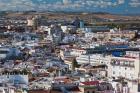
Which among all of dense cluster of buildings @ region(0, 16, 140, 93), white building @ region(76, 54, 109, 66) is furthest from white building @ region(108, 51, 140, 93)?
white building @ region(76, 54, 109, 66)

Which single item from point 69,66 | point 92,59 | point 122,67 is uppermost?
point 122,67

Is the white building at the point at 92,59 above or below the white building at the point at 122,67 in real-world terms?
below

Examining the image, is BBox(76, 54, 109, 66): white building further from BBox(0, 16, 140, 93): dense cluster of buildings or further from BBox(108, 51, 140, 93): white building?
BBox(108, 51, 140, 93): white building

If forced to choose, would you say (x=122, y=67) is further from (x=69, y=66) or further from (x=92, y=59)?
(x=92, y=59)

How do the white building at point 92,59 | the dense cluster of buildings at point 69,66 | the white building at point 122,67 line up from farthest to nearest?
the white building at point 92,59 < the white building at point 122,67 < the dense cluster of buildings at point 69,66

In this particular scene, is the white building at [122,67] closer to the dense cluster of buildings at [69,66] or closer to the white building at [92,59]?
the dense cluster of buildings at [69,66]

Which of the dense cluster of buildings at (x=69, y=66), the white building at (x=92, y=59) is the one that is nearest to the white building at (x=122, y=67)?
the dense cluster of buildings at (x=69, y=66)

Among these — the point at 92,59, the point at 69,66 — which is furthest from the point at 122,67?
the point at 92,59

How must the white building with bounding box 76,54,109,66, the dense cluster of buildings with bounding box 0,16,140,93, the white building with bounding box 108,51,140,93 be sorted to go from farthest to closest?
the white building with bounding box 76,54,109,66 < the white building with bounding box 108,51,140,93 < the dense cluster of buildings with bounding box 0,16,140,93

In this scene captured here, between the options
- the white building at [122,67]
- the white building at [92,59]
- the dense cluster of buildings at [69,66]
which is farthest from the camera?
the white building at [92,59]

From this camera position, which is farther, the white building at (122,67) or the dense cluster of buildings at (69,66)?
the white building at (122,67)

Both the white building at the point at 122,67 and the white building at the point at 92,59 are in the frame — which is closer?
the white building at the point at 122,67
